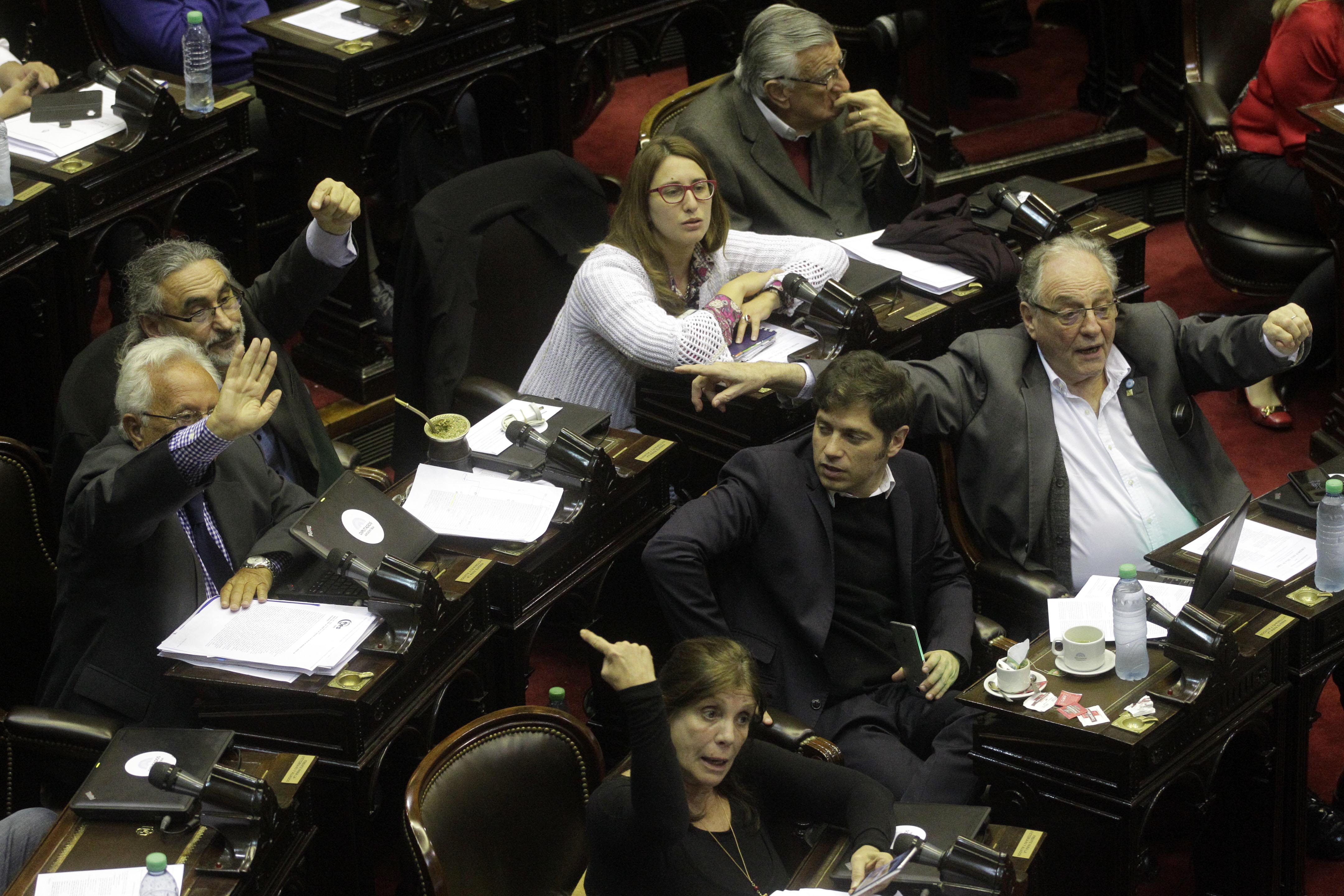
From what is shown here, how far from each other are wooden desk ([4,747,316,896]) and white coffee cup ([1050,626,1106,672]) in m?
1.36

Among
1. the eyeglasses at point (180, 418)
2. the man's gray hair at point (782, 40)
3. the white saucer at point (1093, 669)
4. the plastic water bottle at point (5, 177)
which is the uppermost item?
the man's gray hair at point (782, 40)

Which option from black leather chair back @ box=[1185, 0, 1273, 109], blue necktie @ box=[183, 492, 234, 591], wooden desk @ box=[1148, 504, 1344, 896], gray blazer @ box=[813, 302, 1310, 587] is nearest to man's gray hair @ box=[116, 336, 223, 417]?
blue necktie @ box=[183, 492, 234, 591]

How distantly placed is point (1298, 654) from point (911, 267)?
1.42 m

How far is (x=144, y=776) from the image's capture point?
2.88m

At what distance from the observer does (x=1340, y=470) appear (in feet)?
12.3

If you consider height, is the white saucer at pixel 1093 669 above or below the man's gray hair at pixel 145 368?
below

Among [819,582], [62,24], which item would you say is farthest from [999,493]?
[62,24]

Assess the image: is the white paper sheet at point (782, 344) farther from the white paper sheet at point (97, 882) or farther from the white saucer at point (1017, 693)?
the white paper sheet at point (97, 882)

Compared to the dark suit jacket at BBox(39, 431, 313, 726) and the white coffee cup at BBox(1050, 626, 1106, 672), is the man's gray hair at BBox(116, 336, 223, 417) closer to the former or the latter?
the dark suit jacket at BBox(39, 431, 313, 726)

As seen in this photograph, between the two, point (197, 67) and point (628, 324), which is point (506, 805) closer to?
point (628, 324)

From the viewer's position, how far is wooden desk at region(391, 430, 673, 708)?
348 centimetres

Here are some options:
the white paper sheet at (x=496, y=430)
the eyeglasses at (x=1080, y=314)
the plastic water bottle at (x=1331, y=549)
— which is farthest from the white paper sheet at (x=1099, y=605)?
the white paper sheet at (x=496, y=430)

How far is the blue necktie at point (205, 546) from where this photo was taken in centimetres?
347

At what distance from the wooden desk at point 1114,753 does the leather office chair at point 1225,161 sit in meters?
2.21
